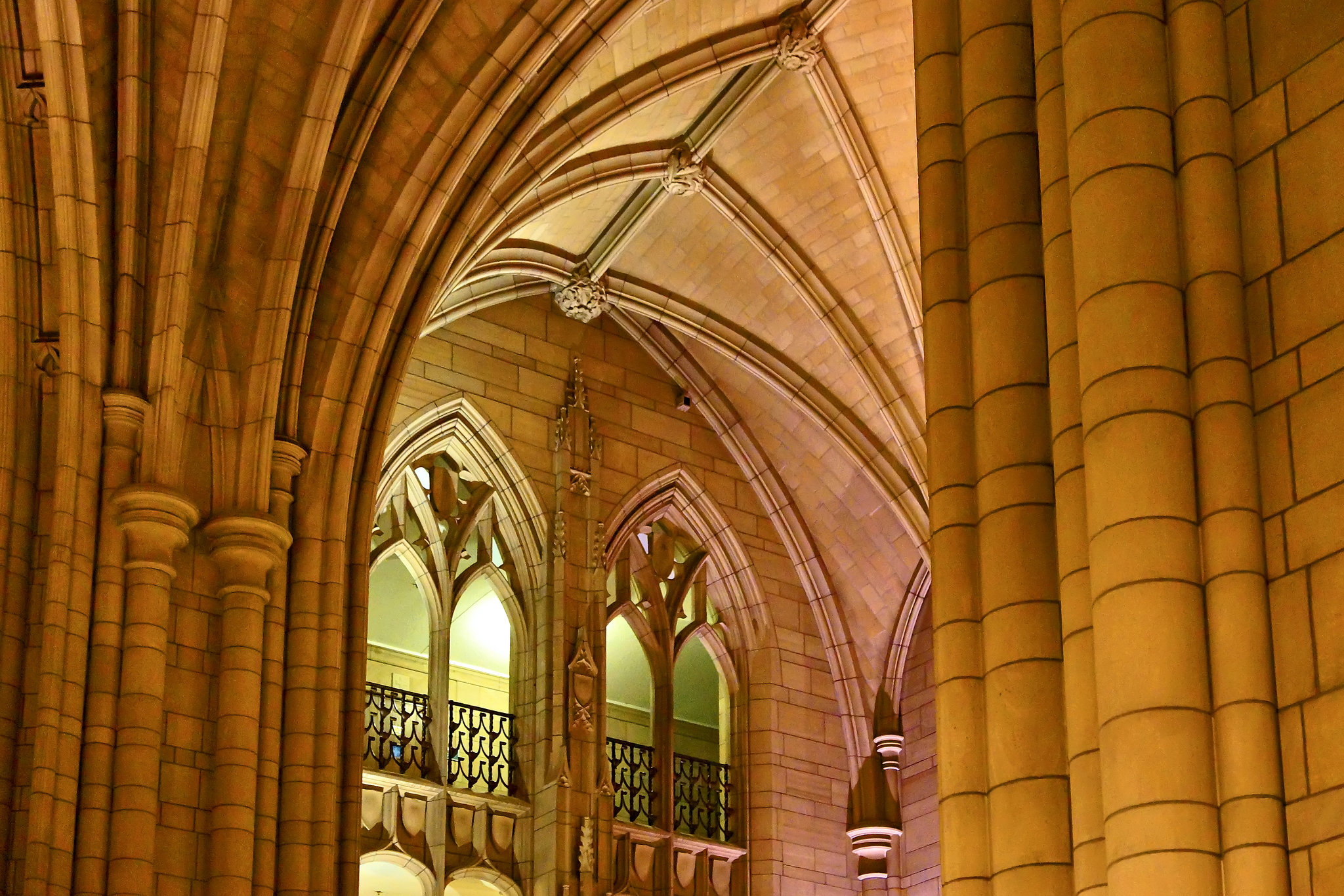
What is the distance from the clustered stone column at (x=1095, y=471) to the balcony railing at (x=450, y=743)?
8.88m

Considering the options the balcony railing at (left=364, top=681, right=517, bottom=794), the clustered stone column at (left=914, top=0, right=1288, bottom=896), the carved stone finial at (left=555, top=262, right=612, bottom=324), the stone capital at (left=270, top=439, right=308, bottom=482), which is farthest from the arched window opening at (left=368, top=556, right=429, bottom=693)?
the clustered stone column at (left=914, top=0, right=1288, bottom=896)

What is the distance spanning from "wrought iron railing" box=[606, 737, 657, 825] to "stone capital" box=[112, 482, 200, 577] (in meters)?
6.38

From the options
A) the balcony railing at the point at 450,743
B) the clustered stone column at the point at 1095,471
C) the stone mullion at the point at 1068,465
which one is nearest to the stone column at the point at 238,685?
the balcony railing at the point at 450,743

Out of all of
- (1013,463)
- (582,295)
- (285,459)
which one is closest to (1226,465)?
(1013,463)

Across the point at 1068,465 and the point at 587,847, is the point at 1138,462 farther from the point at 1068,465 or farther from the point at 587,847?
the point at 587,847

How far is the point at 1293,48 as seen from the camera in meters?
5.12

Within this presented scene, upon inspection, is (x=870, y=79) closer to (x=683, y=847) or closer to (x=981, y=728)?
(x=683, y=847)

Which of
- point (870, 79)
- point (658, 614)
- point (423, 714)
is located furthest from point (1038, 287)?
point (658, 614)

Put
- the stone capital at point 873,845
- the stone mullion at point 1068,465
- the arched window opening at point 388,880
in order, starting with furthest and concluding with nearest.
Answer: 1. the stone capital at point 873,845
2. the arched window opening at point 388,880
3. the stone mullion at point 1068,465

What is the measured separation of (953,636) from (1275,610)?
1137mm

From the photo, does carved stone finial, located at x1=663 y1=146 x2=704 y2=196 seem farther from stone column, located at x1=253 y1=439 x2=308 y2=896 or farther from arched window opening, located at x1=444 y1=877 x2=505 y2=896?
arched window opening, located at x1=444 y1=877 x2=505 y2=896

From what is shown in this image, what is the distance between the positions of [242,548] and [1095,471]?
18.9ft

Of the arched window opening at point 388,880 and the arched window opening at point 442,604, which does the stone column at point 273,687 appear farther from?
the arched window opening at point 442,604

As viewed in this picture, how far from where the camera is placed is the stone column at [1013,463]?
5.18 metres
